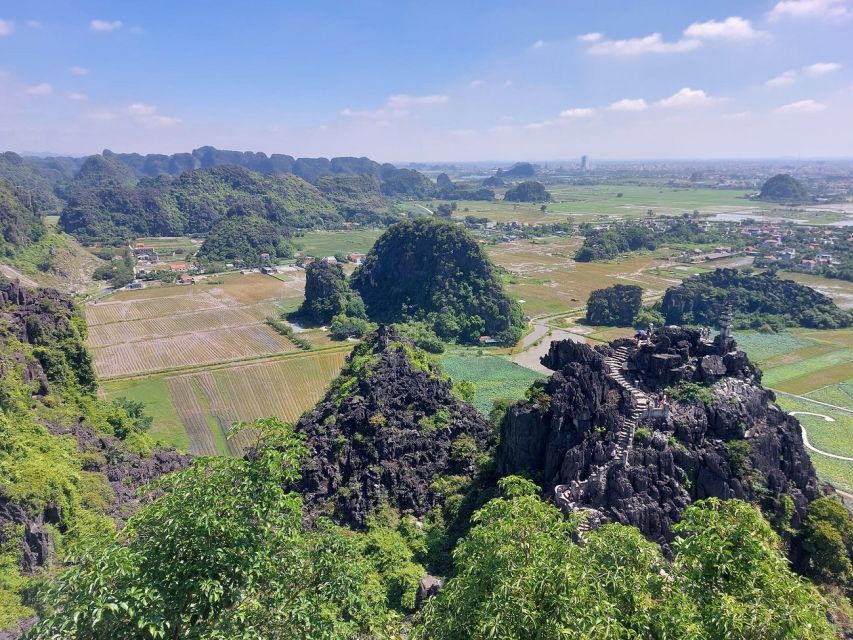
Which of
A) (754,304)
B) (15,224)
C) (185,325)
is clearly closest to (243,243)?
(15,224)

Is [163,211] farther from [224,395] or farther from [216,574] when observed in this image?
[216,574]

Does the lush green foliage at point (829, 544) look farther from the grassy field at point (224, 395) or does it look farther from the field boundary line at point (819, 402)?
the grassy field at point (224, 395)

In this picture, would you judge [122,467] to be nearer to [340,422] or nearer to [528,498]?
[340,422]

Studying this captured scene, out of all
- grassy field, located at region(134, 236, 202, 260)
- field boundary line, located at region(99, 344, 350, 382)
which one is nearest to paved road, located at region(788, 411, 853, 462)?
field boundary line, located at region(99, 344, 350, 382)

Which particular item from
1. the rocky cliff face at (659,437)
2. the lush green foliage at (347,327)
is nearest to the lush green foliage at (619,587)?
the rocky cliff face at (659,437)

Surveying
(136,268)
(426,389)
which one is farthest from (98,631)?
(136,268)
